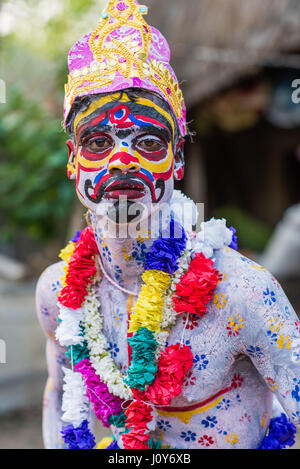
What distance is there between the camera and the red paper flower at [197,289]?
5.74 ft

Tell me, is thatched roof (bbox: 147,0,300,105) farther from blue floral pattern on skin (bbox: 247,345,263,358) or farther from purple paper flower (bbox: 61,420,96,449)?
purple paper flower (bbox: 61,420,96,449)

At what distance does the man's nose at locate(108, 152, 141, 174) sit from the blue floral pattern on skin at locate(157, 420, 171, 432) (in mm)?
864

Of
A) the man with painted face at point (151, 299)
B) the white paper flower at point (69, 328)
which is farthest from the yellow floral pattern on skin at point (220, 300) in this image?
the white paper flower at point (69, 328)

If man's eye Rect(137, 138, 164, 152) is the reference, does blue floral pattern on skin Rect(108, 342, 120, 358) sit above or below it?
below

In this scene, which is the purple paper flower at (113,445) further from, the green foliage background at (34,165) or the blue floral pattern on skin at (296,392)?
the green foliage background at (34,165)

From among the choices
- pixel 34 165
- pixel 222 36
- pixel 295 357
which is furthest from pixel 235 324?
pixel 34 165

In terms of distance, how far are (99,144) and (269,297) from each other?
71 cm

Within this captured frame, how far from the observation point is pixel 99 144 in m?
1.72

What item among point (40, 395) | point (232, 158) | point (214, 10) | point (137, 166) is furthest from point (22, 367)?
point (232, 158)

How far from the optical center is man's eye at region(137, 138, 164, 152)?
1.71 metres

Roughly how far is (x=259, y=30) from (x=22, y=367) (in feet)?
14.9

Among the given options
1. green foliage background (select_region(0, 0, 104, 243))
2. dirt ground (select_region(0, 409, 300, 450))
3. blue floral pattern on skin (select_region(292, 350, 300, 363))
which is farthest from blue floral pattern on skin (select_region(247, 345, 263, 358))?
green foliage background (select_region(0, 0, 104, 243))

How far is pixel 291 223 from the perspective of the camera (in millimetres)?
6832
